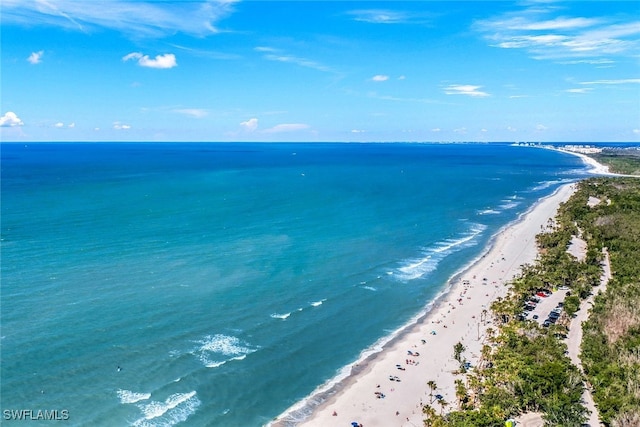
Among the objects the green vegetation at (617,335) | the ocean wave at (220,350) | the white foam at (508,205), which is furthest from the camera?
the white foam at (508,205)

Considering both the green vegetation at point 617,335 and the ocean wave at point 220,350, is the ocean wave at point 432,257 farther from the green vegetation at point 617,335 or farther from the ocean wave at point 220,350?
the ocean wave at point 220,350

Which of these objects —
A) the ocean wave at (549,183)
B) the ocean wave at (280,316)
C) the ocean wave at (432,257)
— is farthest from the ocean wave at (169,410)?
the ocean wave at (549,183)

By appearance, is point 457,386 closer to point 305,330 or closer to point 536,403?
point 536,403

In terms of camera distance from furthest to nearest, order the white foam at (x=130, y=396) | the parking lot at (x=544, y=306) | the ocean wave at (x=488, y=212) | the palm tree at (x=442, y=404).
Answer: the ocean wave at (x=488, y=212) < the parking lot at (x=544, y=306) < the white foam at (x=130, y=396) < the palm tree at (x=442, y=404)

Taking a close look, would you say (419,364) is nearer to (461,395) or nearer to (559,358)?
(461,395)

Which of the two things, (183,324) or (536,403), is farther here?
(183,324)

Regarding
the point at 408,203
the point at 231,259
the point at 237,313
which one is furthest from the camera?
the point at 408,203

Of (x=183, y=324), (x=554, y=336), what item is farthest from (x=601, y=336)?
(x=183, y=324)
